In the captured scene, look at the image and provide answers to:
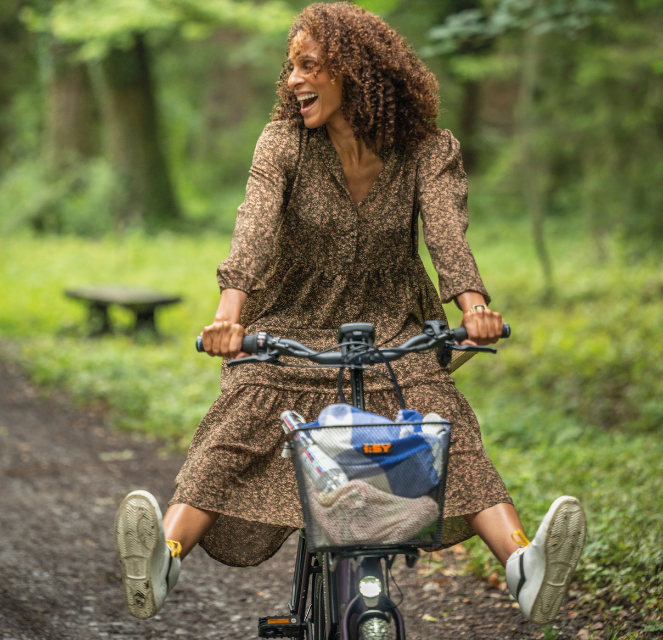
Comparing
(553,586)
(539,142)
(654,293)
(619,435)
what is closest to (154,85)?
(539,142)

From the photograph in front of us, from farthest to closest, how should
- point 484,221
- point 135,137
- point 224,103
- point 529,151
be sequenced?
1. point 224,103
2. point 484,221
3. point 135,137
4. point 529,151

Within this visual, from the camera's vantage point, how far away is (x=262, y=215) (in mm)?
2701

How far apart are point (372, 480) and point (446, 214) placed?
1017mm

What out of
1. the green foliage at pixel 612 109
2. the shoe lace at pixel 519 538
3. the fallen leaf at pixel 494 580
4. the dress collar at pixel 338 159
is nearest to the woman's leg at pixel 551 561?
the shoe lace at pixel 519 538

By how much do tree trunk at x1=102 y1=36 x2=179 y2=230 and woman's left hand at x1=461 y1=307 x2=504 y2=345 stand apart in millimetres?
18298

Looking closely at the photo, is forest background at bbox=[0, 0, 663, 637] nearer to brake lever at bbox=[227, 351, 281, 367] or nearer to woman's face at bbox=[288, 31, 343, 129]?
woman's face at bbox=[288, 31, 343, 129]

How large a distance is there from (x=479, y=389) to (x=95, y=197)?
13432 mm

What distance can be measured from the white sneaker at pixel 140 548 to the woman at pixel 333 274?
0.21ft

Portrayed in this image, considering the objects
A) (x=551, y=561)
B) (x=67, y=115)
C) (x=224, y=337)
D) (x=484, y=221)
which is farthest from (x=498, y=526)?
(x=484, y=221)

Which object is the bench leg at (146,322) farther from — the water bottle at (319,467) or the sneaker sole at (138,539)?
the water bottle at (319,467)

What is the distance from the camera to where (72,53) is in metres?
20.4

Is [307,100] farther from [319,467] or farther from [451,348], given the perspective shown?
[319,467]

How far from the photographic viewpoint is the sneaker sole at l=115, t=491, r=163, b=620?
224 cm

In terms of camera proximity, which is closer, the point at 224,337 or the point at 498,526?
the point at 224,337
